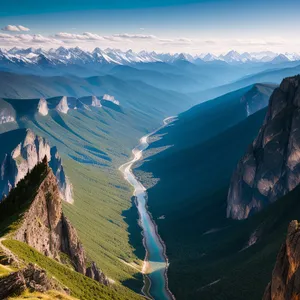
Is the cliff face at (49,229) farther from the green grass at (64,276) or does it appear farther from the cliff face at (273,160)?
the cliff face at (273,160)

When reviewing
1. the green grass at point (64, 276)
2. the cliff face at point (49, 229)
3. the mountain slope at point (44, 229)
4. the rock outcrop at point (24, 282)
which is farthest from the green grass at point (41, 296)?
the cliff face at point (49, 229)

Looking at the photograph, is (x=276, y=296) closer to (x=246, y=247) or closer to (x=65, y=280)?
(x=65, y=280)

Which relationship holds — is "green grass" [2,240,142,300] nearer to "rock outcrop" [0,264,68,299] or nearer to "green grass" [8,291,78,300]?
"rock outcrop" [0,264,68,299]

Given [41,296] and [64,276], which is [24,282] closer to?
[41,296]

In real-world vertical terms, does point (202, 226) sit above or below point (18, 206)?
below

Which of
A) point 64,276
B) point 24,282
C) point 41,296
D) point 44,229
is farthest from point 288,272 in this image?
point 44,229

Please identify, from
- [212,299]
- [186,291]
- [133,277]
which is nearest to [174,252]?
[133,277]
